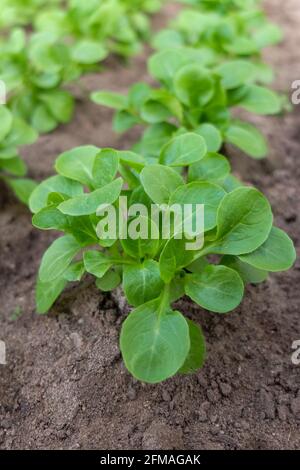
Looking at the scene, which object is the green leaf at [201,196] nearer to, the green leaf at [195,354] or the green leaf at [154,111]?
the green leaf at [195,354]

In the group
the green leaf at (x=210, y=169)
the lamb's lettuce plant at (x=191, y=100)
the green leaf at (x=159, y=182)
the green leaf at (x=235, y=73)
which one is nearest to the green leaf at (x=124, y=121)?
the lamb's lettuce plant at (x=191, y=100)

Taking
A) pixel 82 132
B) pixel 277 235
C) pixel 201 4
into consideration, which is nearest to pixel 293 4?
pixel 201 4

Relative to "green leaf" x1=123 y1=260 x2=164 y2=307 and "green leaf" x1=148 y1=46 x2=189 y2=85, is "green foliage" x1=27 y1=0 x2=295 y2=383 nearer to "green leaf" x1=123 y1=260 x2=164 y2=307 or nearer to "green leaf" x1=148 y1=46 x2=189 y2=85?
A: "green leaf" x1=123 y1=260 x2=164 y2=307

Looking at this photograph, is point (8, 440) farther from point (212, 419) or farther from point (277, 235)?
point (277, 235)

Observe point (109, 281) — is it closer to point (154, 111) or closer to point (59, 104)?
point (154, 111)

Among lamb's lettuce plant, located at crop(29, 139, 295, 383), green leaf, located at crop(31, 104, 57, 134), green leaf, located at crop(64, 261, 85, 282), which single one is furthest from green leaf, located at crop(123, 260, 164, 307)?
green leaf, located at crop(31, 104, 57, 134)

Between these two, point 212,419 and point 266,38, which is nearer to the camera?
point 212,419
